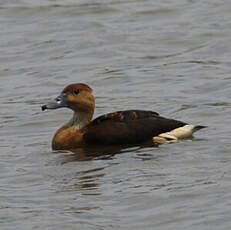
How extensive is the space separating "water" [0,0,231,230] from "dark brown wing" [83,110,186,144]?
0.20 metres

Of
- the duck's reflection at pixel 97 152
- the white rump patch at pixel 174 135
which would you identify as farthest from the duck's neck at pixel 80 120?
the white rump patch at pixel 174 135

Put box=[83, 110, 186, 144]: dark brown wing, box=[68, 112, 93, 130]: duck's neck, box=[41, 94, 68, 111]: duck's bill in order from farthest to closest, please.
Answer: box=[68, 112, 93, 130]: duck's neck < box=[41, 94, 68, 111]: duck's bill < box=[83, 110, 186, 144]: dark brown wing

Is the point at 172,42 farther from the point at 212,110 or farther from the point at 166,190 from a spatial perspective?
the point at 166,190

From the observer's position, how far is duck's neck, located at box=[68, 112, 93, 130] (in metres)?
12.2

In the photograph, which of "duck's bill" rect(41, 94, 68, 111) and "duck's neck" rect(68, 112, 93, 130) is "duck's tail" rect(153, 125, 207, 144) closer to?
"duck's neck" rect(68, 112, 93, 130)

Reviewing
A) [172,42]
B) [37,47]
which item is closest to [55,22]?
[37,47]

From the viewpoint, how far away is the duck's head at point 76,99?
39.9ft

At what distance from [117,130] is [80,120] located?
711mm

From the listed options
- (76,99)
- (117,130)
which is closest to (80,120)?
(76,99)

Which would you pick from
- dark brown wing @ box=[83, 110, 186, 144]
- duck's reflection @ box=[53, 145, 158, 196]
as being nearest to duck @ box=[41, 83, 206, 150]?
dark brown wing @ box=[83, 110, 186, 144]

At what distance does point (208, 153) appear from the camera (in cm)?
1098

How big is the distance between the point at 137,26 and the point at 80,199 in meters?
10.5

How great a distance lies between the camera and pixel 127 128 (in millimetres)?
11781

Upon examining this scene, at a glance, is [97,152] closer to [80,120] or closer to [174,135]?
[80,120]
